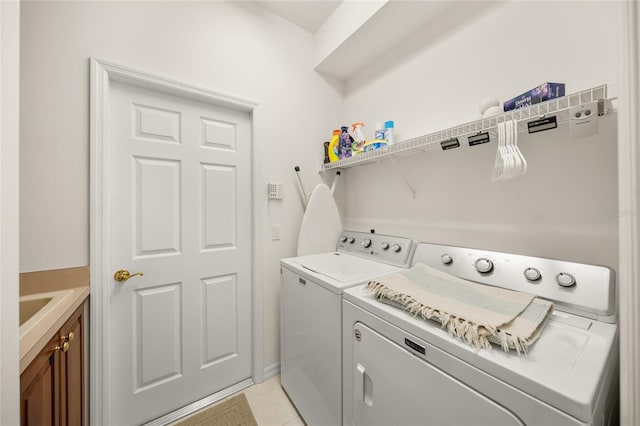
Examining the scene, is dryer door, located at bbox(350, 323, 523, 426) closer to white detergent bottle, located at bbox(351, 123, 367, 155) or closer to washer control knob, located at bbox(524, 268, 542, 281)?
washer control knob, located at bbox(524, 268, 542, 281)

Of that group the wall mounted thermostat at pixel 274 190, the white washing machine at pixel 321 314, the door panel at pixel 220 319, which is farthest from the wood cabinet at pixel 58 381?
the wall mounted thermostat at pixel 274 190

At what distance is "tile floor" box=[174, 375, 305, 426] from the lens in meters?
1.45

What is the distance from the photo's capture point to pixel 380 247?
1587mm

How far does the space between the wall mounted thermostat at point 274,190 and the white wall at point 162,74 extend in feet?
0.15

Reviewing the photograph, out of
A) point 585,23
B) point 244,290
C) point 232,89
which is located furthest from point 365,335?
point 232,89

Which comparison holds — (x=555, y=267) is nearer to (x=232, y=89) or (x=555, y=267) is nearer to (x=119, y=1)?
(x=232, y=89)

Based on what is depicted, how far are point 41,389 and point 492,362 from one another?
4.48ft

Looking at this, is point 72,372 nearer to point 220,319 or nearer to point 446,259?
point 220,319

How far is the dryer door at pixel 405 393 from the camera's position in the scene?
25.6 inches

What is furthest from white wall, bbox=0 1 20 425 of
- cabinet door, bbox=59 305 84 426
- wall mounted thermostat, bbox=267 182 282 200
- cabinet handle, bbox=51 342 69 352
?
wall mounted thermostat, bbox=267 182 282 200

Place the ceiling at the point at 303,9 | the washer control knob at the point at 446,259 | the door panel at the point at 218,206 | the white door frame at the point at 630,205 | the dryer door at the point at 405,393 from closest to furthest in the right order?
the white door frame at the point at 630,205
the dryer door at the point at 405,393
the washer control knob at the point at 446,259
the door panel at the point at 218,206
the ceiling at the point at 303,9

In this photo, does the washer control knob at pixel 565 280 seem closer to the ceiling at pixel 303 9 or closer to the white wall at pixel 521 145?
the white wall at pixel 521 145

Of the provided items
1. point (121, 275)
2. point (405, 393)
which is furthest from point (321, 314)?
point (121, 275)

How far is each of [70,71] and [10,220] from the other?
1130 millimetres
